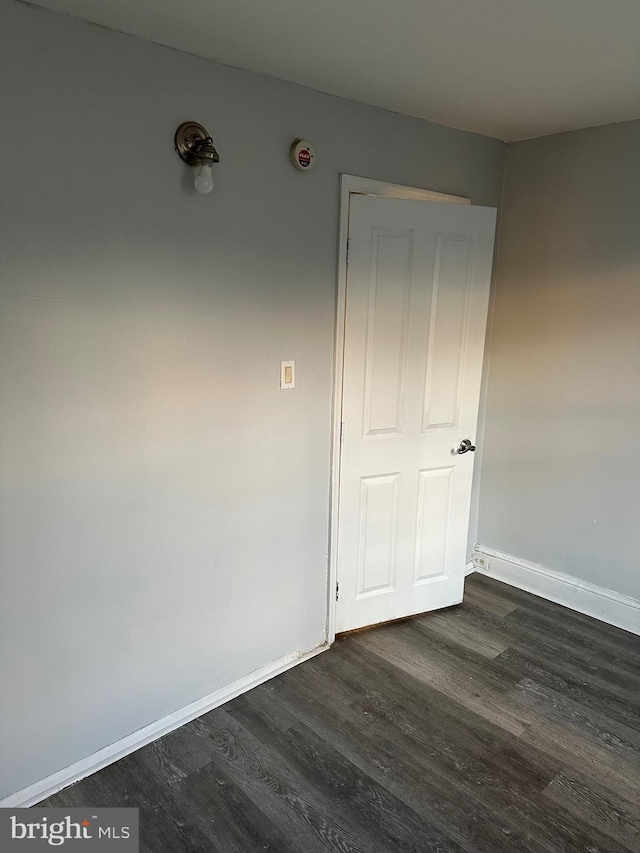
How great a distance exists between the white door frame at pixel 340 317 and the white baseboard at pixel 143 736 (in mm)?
340

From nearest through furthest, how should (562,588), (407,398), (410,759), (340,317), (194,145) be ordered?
(194,145) → (410,759) → (340,317) → (407,398) → (562,588)

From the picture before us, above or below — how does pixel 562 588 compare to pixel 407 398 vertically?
below

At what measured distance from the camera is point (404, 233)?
8.40 feet

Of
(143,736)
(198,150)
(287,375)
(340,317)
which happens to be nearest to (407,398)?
(340,317)

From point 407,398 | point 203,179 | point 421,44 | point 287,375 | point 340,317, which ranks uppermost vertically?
point 421,44

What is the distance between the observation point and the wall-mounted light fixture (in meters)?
1.89

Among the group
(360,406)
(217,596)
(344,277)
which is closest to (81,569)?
(217,596)

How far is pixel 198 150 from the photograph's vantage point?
1.91 metres

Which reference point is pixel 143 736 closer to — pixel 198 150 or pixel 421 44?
pixel 198 150

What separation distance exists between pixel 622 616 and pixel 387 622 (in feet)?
3.86

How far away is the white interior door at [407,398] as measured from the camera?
2.54 meters

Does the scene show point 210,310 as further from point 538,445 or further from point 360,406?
point 538,445
